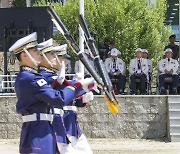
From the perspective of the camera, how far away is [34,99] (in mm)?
5777

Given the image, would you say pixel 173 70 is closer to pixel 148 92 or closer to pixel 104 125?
pixel 148 92

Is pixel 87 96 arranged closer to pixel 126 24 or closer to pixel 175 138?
pixel 175 138

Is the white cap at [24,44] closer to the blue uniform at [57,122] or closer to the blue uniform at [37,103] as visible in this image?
the blue uniform at [37,103]

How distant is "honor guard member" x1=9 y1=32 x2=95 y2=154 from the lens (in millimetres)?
5699

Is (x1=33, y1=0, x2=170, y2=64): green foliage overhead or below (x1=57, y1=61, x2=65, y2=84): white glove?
overhead

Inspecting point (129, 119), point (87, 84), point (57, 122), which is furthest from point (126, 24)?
point (87, 84)

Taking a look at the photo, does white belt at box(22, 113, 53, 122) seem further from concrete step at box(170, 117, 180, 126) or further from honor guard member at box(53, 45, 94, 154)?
concrete step at box(170, 117, 180, 126)

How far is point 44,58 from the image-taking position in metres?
6.59

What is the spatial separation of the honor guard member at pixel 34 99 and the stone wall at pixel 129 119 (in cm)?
766

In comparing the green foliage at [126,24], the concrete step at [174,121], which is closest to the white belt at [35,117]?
the concrete step at [174,121]

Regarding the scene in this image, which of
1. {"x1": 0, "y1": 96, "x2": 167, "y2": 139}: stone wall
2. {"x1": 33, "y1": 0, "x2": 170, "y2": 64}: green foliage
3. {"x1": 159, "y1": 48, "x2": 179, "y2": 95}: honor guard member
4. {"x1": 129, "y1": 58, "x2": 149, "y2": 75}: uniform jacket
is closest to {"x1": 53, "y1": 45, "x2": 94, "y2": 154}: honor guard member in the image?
{"x1": 0, "y1": 96, "x2": 167, "y2": 139}: stone wall

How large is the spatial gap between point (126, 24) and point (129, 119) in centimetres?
838

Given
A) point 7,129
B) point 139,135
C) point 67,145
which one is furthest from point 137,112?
point 67,145

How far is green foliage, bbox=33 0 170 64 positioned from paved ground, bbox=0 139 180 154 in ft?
25.8
